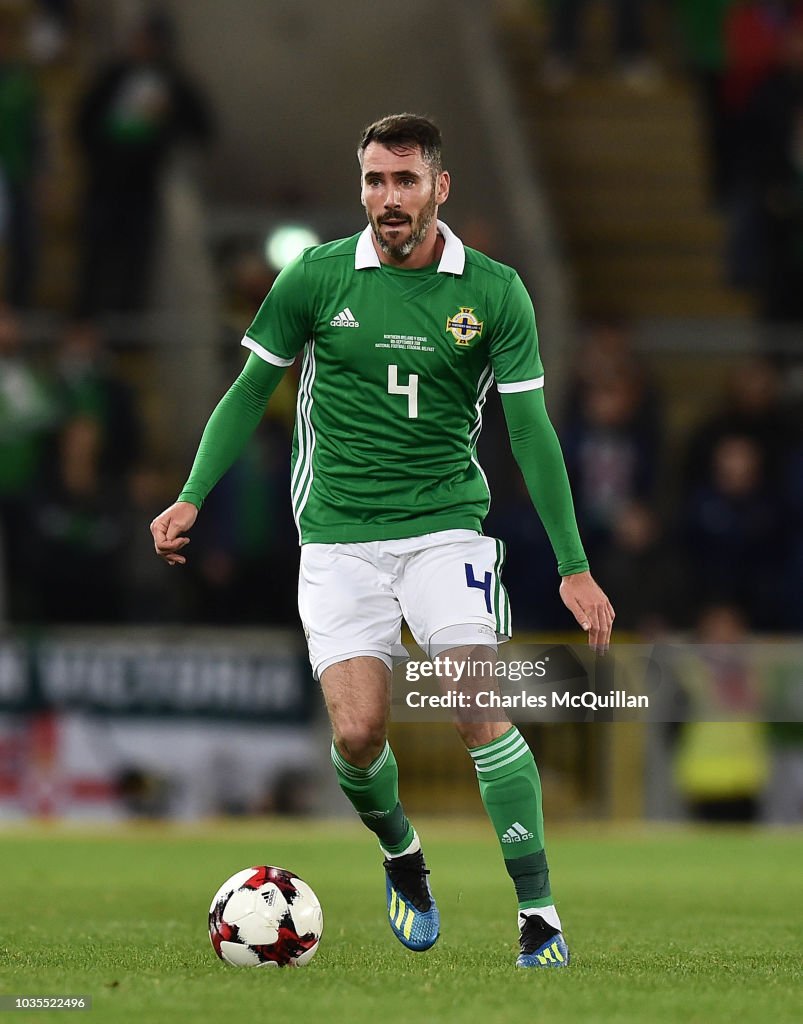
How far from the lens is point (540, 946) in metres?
6.51

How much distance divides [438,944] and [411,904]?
300 mm

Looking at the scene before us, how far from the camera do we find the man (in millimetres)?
6641

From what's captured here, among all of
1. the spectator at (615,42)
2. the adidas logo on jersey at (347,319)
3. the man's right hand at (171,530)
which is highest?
the spectator at (615,42)

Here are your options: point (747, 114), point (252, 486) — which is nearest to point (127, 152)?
point (252, 486)

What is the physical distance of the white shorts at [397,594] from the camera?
22.0 ft

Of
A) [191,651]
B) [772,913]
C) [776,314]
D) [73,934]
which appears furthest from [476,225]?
[73,934]

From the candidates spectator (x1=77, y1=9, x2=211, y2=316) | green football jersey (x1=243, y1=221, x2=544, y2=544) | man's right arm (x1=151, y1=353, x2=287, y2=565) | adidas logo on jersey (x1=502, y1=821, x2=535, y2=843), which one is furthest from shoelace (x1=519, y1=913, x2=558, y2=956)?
spectator (x1=77, y1=9, x2=211, y2=316)

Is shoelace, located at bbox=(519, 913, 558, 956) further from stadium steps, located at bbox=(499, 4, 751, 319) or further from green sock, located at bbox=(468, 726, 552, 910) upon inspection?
stadium steps, located at bbox=(499, 4, 751, 319)

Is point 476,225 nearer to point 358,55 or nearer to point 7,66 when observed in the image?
point 7,66

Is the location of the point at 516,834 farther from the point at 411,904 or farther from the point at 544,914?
the point at 411,904

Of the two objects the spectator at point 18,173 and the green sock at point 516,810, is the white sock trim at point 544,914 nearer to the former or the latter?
the green sock at point 516,810

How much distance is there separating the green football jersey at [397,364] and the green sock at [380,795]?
2.50 ft

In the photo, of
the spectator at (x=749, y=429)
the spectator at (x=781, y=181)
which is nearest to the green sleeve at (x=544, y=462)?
the spectator at (x=749, y=429)

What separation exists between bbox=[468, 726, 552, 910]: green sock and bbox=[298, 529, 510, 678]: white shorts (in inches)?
14.4
